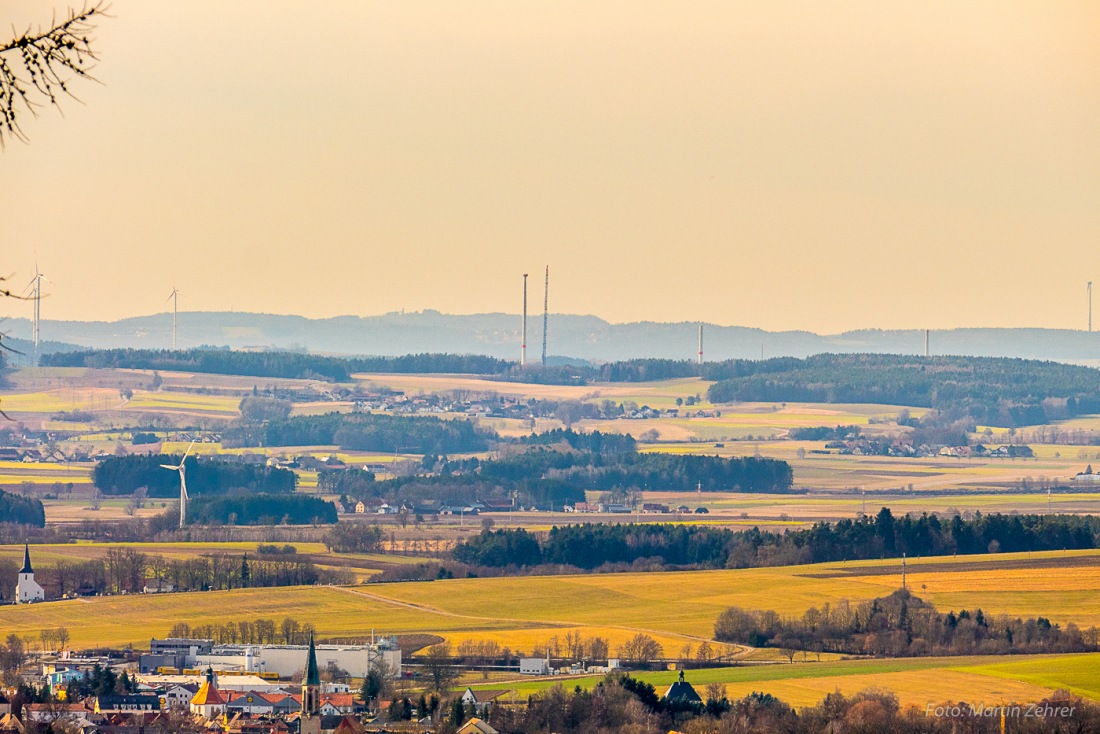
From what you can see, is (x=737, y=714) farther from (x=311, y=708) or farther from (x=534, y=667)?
(x=534, y=667)

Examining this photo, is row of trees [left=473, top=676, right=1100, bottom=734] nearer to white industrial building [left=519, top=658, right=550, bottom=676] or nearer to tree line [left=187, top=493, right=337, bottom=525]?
white industrial building [left=519, top=658, right=550, bottom=676]

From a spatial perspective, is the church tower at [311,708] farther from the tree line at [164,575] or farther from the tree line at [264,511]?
the tree line at [264,511]

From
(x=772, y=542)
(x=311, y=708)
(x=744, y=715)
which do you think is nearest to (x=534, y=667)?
(x=311, y=708)

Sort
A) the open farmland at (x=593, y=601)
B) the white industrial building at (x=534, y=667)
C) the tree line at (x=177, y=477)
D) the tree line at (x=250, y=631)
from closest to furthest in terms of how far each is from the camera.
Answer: the white industrial building at (x=534, y=667)
the open farmland at (x=593, y=601)
the tree line at (x=250, y=631)
the tree line at (x=177, y=477)

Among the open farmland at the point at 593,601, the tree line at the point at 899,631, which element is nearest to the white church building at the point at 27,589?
the open farmland at the point at 593,601

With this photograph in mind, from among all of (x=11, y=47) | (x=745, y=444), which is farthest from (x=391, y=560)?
(x=11, y=47)
